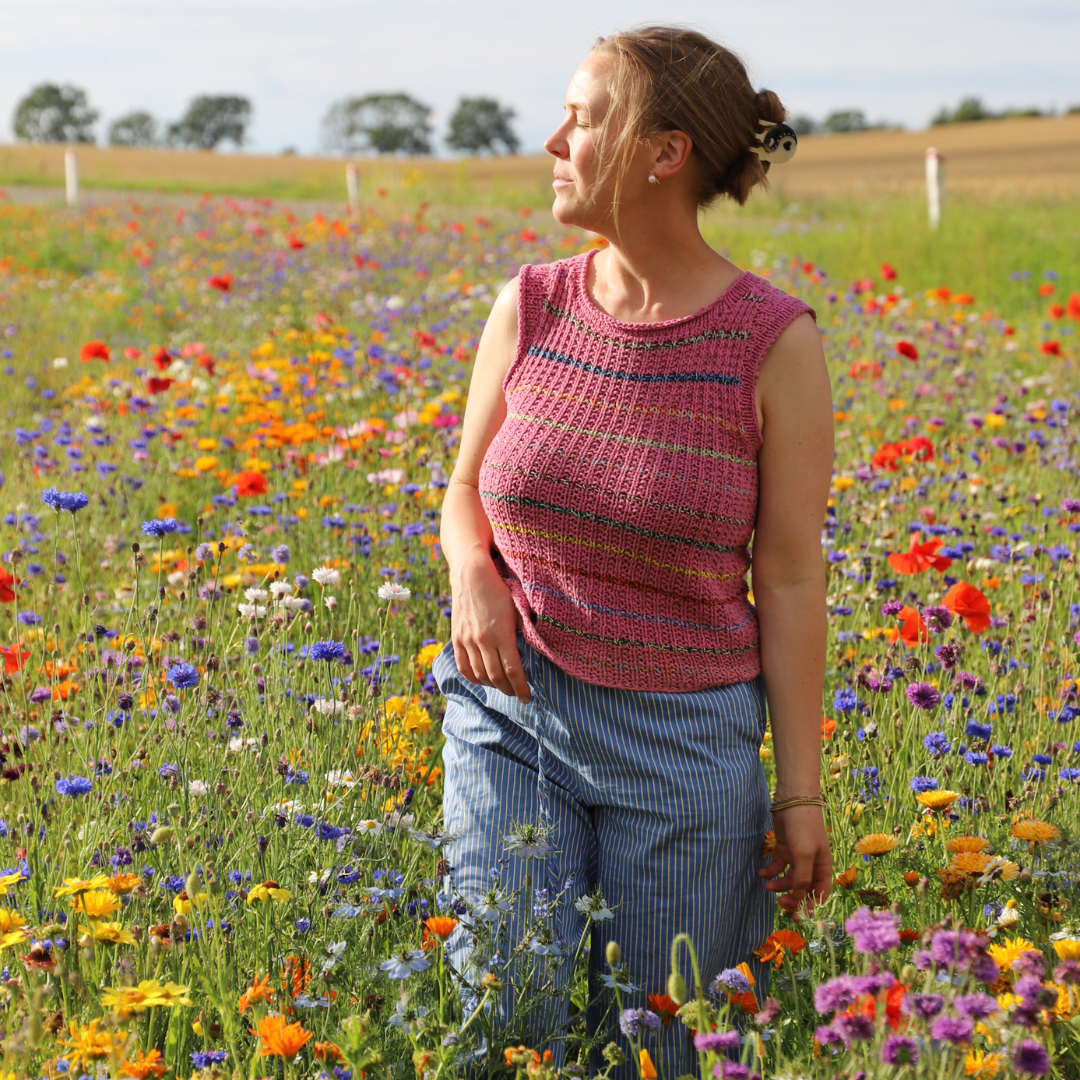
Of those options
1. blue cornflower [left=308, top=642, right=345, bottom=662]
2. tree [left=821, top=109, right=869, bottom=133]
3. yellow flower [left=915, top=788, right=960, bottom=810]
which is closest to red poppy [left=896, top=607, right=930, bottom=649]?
yellow flower [left=915, top=788, right=960, bottom=810]

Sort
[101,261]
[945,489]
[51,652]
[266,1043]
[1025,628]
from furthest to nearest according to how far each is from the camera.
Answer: [101,261]
[945,489]
[1025,628]
[51,652]
[266,1043]

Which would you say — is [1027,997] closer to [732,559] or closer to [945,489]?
[732,559]

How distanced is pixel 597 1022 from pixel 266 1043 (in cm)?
67

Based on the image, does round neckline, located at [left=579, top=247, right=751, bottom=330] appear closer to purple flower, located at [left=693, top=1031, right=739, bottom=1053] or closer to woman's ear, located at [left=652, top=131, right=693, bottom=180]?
woman's ear, located at [left=652, top=131, right=693, bottom=180]

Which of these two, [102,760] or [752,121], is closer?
[752,121]

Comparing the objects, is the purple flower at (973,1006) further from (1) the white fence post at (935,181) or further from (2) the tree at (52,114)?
(2) the tree at (52,114)

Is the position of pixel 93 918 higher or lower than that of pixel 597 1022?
higher

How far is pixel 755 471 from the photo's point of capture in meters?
1.82

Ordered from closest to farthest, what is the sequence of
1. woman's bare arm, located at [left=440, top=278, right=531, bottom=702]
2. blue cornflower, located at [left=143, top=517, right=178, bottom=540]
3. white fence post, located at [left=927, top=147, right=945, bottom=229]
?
woman's bare arm, located at [left=440, top=278, right=531, bottom=702]
blue cornflower, located at [left=143, top=517, right=178, bottom=540]
white fence post, located at [left=927, top=147, right=945, bottom=229]

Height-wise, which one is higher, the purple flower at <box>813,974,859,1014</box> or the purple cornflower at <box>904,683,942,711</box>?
the purple flower at <box>813,974,859,1014</box>

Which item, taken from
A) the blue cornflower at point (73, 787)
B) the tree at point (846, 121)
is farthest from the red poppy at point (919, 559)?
the tree at point (846, 121)

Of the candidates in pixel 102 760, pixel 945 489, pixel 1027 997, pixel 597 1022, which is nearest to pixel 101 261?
pixel 945 489

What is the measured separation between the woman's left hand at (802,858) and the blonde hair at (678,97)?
38.6 inches

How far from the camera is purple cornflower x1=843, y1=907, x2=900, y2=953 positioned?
44.3 inches
